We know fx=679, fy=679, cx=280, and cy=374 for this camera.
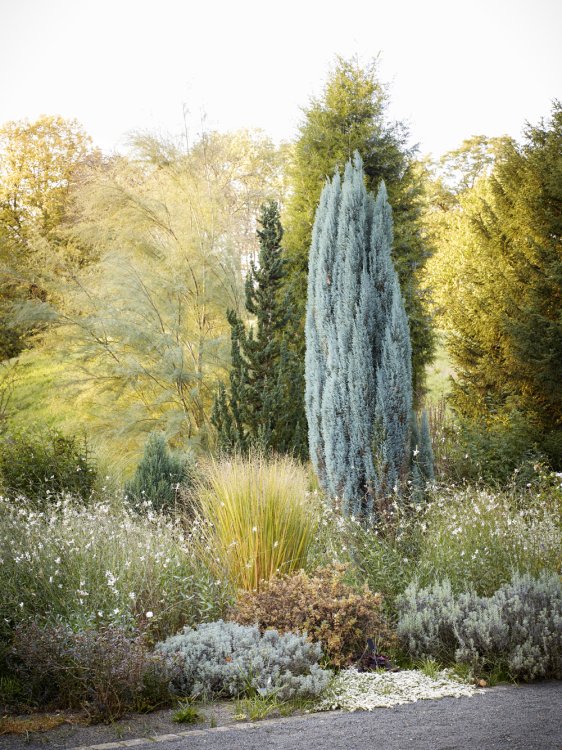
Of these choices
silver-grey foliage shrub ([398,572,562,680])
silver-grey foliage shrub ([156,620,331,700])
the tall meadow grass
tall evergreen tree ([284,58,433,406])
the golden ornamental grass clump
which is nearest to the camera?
silver-grey foliage shrub ([156,620,331,700])

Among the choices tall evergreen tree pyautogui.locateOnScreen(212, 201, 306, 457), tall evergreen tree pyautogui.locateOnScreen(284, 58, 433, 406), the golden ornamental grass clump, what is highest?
tall evergreen tree pyautogui.locateOnScreen(284, 58, 433, 406)

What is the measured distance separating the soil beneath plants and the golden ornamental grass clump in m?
1.51

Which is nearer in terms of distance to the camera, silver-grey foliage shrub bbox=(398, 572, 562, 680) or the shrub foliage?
the shrub foliage

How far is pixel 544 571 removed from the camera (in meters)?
4.30

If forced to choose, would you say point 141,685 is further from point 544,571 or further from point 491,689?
point 544,571

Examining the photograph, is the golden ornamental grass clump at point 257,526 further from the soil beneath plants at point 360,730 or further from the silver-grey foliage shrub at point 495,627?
the soil beneath plants at point 360,730

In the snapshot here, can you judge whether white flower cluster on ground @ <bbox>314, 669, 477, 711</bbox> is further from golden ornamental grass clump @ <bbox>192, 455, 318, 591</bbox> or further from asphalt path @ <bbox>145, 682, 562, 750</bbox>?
golden ornamental grass clump @ <bbox>192, 455, 318, 591</bbox>

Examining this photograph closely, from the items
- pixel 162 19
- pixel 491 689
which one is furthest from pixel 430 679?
pixel 162 19

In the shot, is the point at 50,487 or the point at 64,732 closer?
the point at 64,732

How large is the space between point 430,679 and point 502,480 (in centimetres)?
475

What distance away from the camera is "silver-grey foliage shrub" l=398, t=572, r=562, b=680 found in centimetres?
371

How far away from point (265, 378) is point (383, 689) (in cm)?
557

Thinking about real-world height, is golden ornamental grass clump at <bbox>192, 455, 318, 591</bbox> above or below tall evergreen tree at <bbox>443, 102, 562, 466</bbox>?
below

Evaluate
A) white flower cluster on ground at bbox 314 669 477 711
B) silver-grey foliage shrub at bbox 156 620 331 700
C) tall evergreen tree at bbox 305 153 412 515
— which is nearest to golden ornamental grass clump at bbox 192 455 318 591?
silver-grey foliage shrub at bbox 156 620 331 700
